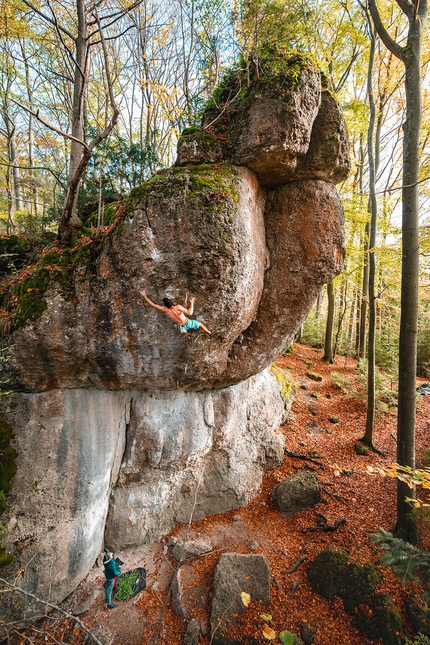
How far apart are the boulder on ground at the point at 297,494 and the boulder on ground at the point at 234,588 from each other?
1743 mm

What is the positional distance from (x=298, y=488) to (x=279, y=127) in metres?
8.73

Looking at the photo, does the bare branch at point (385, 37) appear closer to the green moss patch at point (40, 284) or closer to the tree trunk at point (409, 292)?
the tree trunk at point (409, 292)

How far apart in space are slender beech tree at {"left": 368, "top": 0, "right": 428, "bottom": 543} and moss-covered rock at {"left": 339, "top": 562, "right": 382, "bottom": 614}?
1296 mm

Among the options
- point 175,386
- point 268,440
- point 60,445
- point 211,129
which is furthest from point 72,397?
point 211,129

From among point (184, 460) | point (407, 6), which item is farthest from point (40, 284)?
point (407, 6)

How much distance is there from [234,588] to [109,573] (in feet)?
8.60

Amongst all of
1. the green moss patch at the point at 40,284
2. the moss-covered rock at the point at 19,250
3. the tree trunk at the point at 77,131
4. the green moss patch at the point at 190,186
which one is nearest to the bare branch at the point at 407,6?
the green moss patch at the point at 190,186

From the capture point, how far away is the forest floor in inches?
212

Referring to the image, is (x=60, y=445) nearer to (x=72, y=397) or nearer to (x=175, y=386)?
(x=72, y=397)

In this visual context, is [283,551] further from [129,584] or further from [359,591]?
[129,584]

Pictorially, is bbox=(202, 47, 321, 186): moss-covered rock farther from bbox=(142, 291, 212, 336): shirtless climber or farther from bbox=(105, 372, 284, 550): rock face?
bbox=(105, 372, 284, 550): rock face

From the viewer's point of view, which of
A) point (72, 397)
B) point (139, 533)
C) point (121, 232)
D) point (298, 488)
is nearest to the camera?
point (121, 232)

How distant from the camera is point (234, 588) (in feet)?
18.8

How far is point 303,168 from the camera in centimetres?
642
